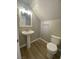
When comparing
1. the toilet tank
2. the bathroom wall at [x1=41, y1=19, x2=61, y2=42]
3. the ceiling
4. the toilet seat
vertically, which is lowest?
the toilet seat

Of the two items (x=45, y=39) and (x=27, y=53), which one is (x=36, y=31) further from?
(x=27, y=53)

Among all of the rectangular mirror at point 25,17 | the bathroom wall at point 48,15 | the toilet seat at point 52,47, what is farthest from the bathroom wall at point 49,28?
the rectangular mirror at point 25,17

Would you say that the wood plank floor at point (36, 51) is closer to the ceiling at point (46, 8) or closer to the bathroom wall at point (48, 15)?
the bathroom wall at point (48, 15)

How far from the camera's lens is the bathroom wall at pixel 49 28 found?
7.91 ft

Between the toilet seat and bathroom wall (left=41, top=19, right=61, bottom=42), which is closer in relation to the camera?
the toilet seat

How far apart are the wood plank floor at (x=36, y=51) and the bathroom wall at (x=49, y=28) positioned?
29 centimetres

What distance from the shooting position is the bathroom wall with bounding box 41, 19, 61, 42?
2412 millimetres

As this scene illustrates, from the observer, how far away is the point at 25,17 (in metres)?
2.56

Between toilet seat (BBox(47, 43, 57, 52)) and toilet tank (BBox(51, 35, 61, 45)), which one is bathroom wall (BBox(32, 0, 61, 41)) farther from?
toilet seat (BBox(47, 43, 57, 52))

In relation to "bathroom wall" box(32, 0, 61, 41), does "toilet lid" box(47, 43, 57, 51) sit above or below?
below

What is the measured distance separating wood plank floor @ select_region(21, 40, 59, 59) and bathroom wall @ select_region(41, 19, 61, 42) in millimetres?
294

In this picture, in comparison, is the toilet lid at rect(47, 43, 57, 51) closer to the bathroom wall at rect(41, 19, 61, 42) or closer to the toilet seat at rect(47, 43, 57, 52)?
the toilet seat at rect(47, 43, 57, 52)

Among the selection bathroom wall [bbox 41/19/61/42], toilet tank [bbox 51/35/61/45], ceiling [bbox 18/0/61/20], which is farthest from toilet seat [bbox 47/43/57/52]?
ceiling [bbox 18/0/61/20]

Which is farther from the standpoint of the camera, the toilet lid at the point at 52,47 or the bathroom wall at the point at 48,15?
the bathroom wall at the point at 48,15
